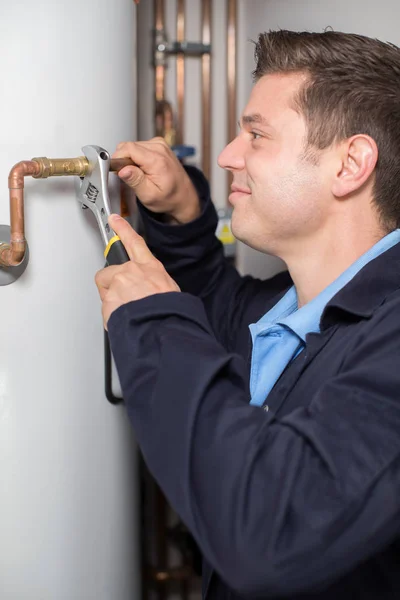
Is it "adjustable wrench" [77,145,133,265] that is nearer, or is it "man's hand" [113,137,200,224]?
"adjustable wrench" [77,145,133,265]

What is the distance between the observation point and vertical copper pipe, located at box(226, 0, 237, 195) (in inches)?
67.2

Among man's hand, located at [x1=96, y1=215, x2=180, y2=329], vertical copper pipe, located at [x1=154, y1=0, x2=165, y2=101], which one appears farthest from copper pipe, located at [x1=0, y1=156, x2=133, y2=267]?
vertical copper pipe, located at [x1=154, y1=0, x2=165, y2=101]

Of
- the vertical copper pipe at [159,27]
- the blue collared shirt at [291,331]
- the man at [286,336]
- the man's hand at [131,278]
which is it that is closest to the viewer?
the man at [286,336]

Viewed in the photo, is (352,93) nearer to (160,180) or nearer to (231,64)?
(160,180)

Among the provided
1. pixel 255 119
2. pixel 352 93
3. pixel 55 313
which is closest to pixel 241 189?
pixel 255 119

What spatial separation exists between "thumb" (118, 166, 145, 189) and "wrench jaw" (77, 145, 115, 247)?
119mm

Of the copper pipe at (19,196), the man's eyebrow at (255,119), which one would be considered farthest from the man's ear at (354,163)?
the copper pipe at (19,196)

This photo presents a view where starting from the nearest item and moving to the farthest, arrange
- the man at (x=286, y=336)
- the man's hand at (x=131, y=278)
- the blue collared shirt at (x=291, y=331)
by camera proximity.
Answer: the man at (x=286, y=336)
the man's hand at (x=131, y=278)
the blue collared shirt at (x=291, y=331)

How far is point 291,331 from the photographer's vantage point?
1.02 meters

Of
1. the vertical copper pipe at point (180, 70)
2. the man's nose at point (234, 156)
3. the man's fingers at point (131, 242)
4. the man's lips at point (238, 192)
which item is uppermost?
the vertical copper pipe at point (180, 70)

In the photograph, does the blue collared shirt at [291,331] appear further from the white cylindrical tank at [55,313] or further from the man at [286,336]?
the white cylindrical tank at [55,313]

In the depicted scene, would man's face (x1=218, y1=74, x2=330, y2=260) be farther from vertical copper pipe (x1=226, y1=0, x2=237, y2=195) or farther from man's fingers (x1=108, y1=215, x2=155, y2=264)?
vertical copper pipe (x1=226, y1=0, x2=237, y2=195)

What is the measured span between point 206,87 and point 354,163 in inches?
31.7

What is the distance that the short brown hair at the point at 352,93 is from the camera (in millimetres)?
1014
